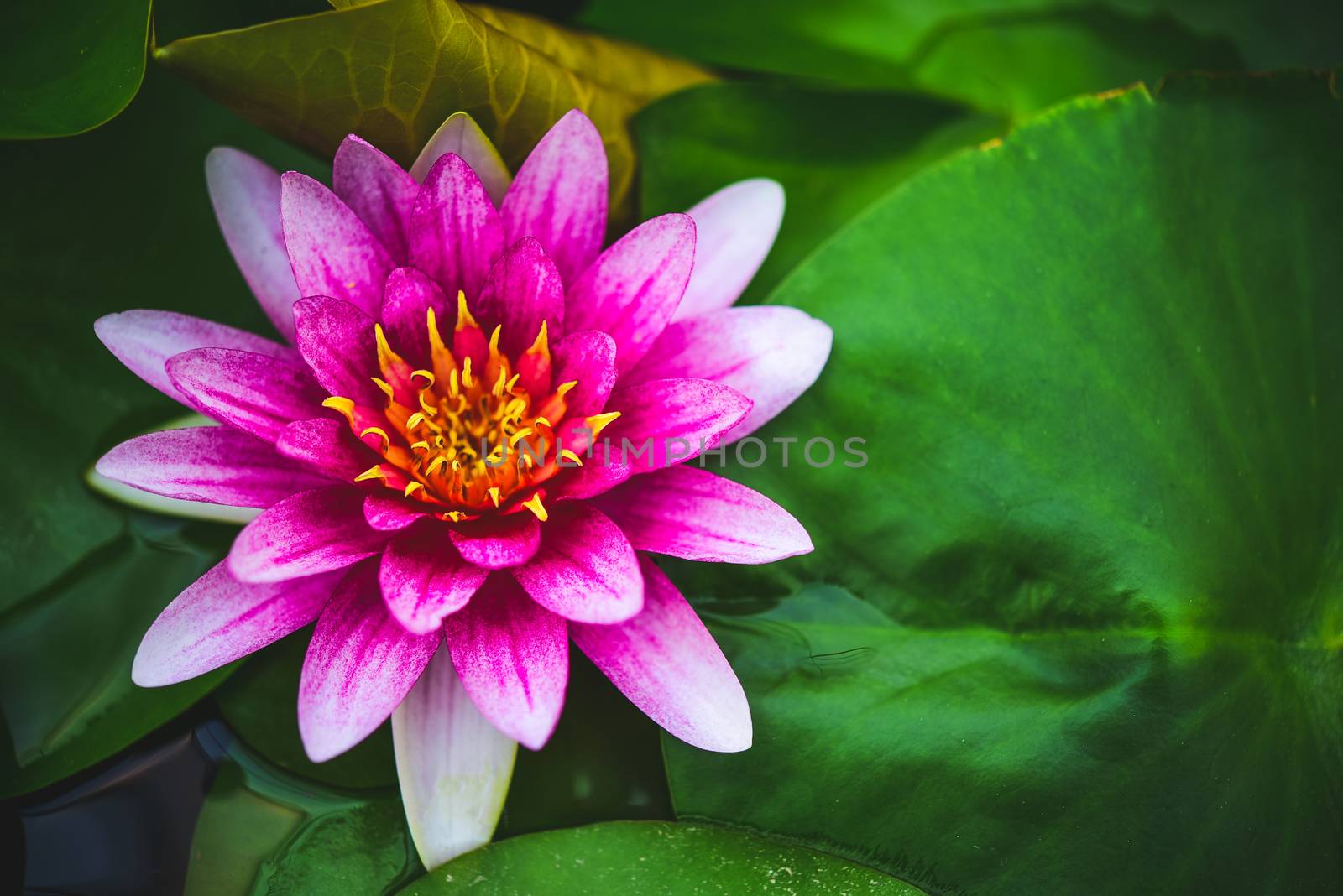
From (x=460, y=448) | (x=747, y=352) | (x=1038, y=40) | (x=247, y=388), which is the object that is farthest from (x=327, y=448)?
(x=1038, y=40)

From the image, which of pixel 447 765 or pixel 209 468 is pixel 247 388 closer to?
pixel 209 468

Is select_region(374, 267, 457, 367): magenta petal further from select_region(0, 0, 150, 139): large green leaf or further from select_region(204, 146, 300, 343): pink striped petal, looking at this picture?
select_region(0, 0, 150, 139): large green leaf

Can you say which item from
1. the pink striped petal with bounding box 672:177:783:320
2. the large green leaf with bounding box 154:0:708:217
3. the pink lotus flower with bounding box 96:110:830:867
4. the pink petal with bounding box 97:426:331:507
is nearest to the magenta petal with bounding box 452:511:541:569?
the pink lotus flower with bounding box 96:110:830:867

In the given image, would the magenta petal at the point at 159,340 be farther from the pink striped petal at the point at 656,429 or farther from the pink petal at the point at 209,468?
the pink striped petal at the point at 656,429

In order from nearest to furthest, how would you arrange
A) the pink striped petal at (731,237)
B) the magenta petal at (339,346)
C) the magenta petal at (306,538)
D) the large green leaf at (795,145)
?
the magenta petal at (306,538)
the magenta petal at (339,346)
the pink striped petal at (731,237)
the large green leaf at (795,145)

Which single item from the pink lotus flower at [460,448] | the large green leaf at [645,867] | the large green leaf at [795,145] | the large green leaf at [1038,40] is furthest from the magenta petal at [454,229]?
the large green leaf at [1038,40]
